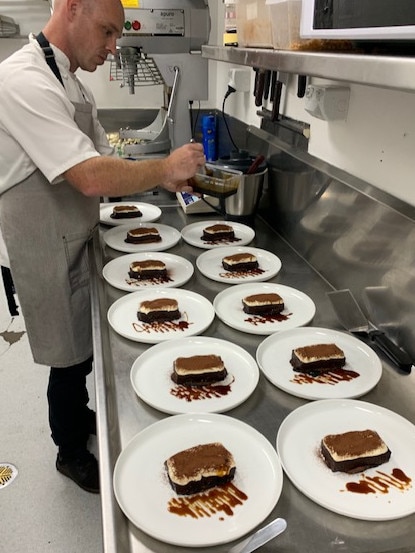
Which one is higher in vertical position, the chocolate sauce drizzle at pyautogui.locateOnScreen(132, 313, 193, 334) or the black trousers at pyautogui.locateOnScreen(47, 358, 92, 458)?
the chocolate sauce drizzle at pyautogui.locateOnScreen(132, 313, 193, 334)

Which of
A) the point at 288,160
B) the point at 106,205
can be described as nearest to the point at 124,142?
the point at 106,205

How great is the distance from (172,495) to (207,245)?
3.46 feet

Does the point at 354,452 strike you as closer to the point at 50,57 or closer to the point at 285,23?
the point at 285,23

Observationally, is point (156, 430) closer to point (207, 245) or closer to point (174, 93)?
point (207, 245)

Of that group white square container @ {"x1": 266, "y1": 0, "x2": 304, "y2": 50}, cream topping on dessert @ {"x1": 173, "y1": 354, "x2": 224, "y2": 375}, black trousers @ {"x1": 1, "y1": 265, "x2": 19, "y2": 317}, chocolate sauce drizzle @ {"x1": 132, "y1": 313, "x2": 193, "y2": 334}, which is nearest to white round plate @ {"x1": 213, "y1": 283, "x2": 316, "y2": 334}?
chocolate sauce drizzle @ {"x1": 132, "y1": 313, "x2": 193, "y2": 334}

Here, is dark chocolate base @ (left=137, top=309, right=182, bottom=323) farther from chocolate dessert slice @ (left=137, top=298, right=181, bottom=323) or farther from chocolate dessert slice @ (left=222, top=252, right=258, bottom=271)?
Answer: chocolate dessert slice @ (left=222, top=252, right=258, bottom=271)

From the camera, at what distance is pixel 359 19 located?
71 centimetres

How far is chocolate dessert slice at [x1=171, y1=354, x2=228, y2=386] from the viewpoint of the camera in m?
1.00

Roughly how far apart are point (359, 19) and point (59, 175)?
87 cm

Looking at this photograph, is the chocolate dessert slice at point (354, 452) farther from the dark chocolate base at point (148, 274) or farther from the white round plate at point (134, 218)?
the white round plate at point (134, 218)

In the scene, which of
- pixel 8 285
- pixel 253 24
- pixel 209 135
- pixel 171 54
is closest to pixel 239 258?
pixel 253 24

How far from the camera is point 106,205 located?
2.10m

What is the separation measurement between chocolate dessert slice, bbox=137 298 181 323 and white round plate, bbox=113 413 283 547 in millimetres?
382

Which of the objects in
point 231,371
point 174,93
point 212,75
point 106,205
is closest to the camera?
point 231,371
